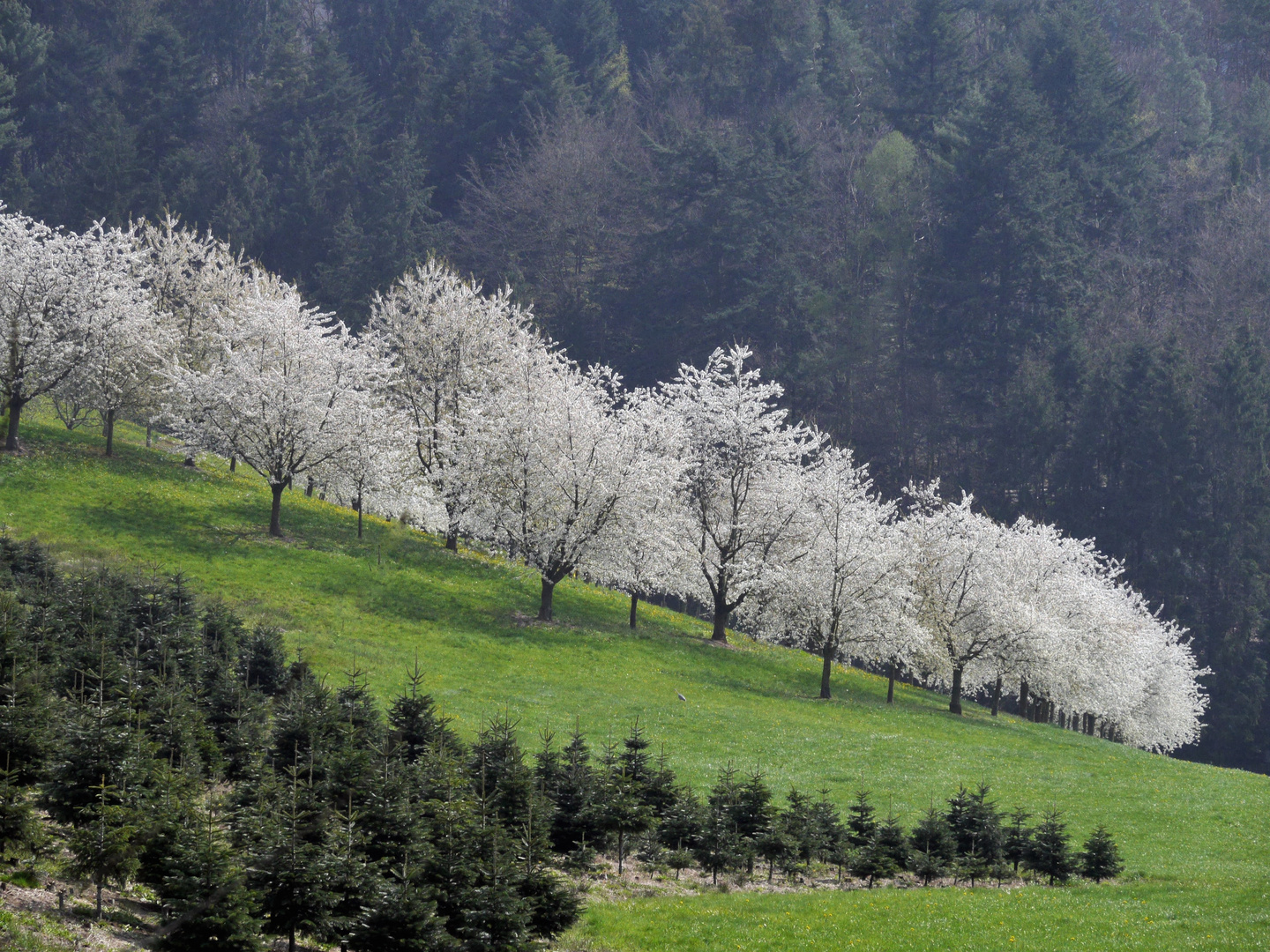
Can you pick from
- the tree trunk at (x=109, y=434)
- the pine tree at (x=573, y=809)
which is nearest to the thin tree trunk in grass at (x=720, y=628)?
the pine tree at (x=573, y=809)

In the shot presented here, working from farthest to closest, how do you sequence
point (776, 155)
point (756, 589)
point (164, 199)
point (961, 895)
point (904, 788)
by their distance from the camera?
point (776, 155) → point (164, 199) → point (756, 589) → point (904, 788) → point (961, 895)

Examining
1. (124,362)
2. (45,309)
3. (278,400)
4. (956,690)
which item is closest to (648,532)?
(956,690)

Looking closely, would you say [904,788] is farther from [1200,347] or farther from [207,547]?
[1200,347]

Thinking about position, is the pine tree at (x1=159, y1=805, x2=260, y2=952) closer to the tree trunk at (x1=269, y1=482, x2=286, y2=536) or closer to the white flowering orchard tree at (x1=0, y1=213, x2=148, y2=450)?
the tree trunk at (x1=269, y1=482, x2=286, y2=536)

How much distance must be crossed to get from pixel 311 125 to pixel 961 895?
99.9m

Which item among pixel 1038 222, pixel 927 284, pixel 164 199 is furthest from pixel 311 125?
pixel 1038 222

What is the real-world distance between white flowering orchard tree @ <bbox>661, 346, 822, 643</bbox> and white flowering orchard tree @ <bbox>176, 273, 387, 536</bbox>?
1506 cm

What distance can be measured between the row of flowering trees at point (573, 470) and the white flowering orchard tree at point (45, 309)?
10 centimetres

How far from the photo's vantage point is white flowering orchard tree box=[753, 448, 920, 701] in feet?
154

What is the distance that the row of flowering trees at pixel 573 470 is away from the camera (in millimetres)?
47250

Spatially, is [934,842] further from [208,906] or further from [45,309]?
[45,309]

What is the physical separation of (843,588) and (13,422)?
36.1 m

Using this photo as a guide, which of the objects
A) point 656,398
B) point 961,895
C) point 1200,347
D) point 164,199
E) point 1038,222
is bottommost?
point 961,895

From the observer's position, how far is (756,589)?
170 feet
